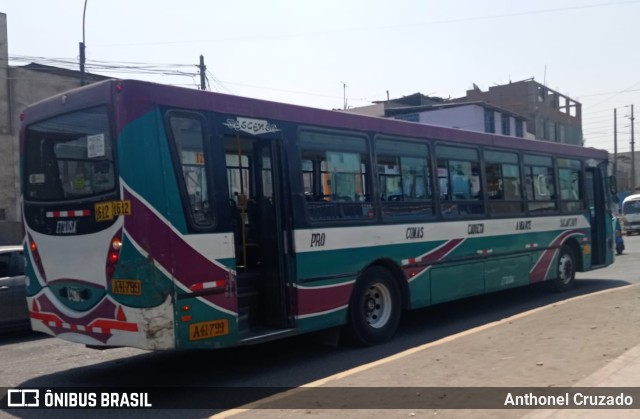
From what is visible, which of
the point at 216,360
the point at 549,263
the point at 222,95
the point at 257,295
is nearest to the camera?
the point at 222,95

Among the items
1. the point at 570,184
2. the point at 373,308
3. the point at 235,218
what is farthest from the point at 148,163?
the point at 570,184

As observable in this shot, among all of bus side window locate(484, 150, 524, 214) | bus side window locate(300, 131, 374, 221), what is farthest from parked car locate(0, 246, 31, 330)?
bus side window locate(484, 150, 524, 214)

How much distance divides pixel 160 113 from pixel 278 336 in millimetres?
2856

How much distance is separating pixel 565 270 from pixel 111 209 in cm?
1047

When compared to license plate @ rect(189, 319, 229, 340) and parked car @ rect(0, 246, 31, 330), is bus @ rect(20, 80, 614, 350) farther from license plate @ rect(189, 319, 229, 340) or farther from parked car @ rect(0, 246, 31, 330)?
parked car @ rect(0, 246, 31, 330)

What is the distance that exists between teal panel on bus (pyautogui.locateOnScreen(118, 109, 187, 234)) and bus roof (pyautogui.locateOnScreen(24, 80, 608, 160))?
4.9 inches

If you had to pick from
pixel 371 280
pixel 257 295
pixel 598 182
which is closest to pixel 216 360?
pixel 257 295

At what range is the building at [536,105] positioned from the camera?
2180 inches

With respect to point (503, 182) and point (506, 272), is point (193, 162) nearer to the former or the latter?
point (503, 182)

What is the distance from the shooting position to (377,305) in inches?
367

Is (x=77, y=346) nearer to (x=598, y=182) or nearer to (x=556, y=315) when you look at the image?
(x=556, y=315)

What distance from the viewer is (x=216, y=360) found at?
8656mm

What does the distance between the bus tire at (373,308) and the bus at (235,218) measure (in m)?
0.02

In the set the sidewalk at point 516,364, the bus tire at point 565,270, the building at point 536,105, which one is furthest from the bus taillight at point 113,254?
the building at point 536,105
